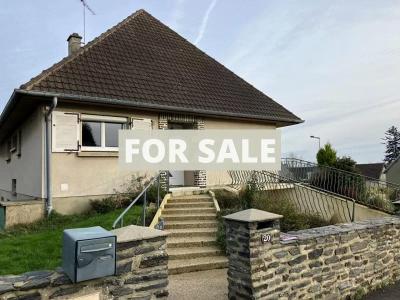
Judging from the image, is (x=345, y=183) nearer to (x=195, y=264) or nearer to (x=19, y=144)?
(x=195, y=264)

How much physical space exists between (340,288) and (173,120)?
7760 mm

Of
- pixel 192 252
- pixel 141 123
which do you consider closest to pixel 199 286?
pixel 192 252

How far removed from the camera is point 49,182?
32.4ft

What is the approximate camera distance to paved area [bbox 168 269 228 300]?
17.7 feet

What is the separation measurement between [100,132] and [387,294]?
27.2ft

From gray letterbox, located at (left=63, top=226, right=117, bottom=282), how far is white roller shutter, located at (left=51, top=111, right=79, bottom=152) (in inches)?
286

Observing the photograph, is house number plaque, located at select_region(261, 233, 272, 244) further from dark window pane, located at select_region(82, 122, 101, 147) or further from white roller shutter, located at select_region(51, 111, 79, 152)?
dark window pane, located at select_region(82, 122, 101, 147)

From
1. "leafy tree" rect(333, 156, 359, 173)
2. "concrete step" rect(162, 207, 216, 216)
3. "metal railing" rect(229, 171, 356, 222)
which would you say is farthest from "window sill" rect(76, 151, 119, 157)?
"leafy tree" rect(333, 156, 359, 173)

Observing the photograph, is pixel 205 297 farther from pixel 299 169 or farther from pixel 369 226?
pixel 299 169

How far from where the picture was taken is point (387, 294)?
640 centimetres

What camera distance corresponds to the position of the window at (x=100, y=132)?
1066 cm

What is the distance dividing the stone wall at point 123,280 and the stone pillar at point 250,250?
1385mm

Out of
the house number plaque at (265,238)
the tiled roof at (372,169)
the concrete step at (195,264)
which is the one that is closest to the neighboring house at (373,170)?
the tiled roof at (372,169)

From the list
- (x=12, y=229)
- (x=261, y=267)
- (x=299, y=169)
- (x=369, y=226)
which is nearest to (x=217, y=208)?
(x=369, y=226)
